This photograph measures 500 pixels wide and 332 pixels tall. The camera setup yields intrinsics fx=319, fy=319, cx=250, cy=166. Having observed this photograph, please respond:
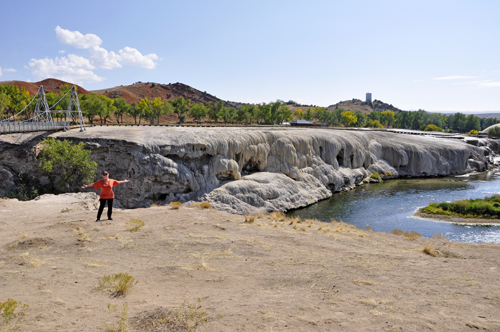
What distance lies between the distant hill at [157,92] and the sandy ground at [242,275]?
11858 centimetres

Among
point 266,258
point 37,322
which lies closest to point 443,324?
point 266,258

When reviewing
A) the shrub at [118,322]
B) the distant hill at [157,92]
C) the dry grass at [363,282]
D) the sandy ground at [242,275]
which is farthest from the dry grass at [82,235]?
the distant hill at [157,92]

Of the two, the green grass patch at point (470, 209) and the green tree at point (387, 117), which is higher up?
the green tree at point (387, 117)

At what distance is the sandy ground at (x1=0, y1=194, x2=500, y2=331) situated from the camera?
6.30 m

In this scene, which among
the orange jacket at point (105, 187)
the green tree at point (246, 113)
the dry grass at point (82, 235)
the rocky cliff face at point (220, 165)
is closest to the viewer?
the dry grass at point (82, 235)

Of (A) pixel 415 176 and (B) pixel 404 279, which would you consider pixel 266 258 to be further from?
(A) pixel 415 176

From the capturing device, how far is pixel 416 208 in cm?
3228

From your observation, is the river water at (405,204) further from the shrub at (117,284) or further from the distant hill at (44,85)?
the distant hill at (44,85)

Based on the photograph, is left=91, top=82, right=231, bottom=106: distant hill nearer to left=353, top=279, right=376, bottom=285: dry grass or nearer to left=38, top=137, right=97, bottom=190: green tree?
left=38, top=137, right=97, bottom=190: green tree

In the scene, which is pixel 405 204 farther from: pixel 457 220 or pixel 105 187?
pixel 105 187

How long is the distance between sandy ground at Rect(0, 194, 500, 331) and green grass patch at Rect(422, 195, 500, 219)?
15.9m

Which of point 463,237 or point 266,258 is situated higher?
point 266,258

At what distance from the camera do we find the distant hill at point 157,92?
124 meters

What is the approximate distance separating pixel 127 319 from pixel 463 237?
24.7m
